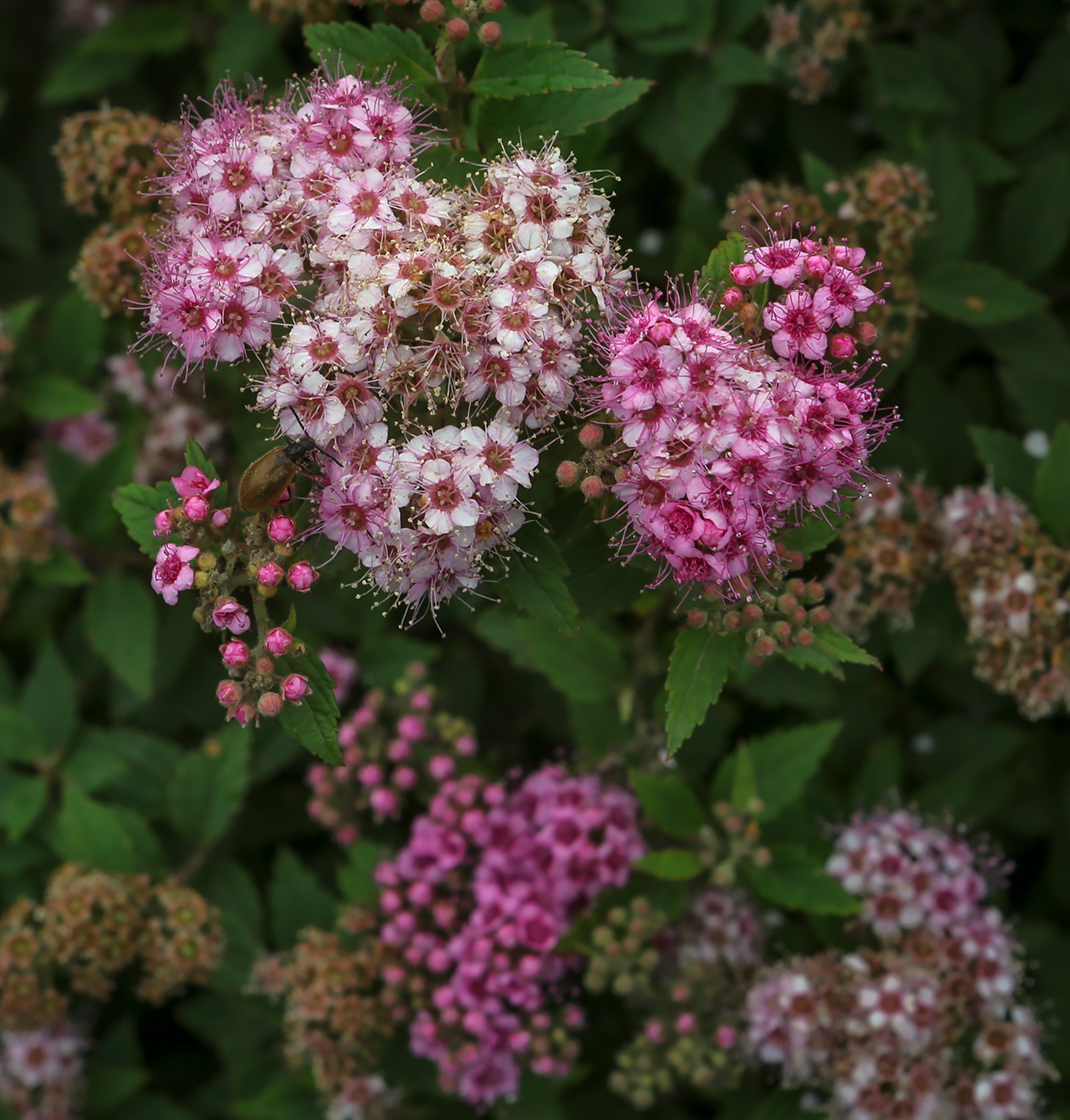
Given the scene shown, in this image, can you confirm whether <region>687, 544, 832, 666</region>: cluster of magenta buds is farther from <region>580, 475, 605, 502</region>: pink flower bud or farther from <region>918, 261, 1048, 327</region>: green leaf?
<region>918, 261, 1048, 327</region>: green leaf

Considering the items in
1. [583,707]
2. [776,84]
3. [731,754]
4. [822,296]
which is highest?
[776,84]

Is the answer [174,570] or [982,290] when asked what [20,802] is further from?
[982,290]

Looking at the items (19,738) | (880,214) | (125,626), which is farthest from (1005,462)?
(19,738)

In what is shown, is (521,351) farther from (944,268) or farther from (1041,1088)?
(1041,1088)

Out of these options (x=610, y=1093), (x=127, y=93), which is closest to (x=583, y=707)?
(x=610, y=1093)

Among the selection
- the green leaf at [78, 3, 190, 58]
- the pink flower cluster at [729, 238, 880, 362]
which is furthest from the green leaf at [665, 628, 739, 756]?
the green leaf at [78, 3, 190, 58]

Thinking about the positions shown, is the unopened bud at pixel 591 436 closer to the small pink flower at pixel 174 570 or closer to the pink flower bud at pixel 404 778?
the small pink flower at pixel 174 570
